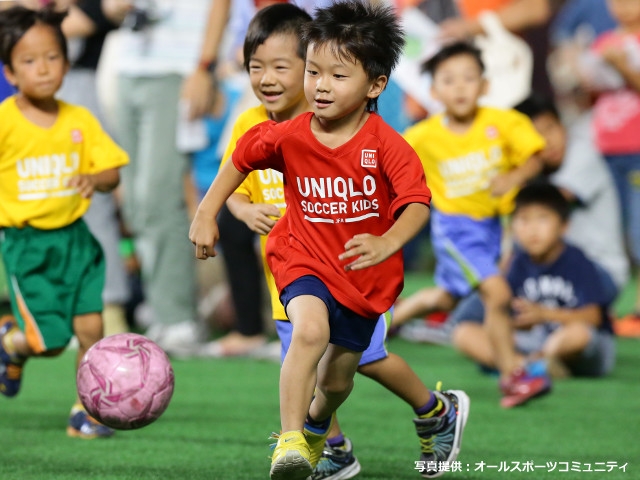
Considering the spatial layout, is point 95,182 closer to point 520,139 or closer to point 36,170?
point 36,170

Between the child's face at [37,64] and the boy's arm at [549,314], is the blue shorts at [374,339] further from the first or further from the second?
the boy's arm at [549,314]

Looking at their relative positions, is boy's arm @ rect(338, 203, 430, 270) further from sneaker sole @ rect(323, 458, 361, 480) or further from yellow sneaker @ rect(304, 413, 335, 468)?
sneaker sole @ rect(323, 458, 361, 480)

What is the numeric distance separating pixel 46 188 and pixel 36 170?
3.7 inches

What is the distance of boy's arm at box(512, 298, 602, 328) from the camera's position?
723 centimetres

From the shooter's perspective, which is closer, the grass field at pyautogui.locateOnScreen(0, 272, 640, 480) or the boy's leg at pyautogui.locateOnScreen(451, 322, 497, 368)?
the grass field at pyautogui.locateOnScreen(0, 272, 640, 480)

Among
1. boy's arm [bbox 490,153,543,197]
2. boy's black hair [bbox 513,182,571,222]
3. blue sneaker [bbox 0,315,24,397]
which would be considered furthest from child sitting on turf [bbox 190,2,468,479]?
boy's black hair [bbox 513,182,571,222]

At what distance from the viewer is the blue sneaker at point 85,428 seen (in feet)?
17.6

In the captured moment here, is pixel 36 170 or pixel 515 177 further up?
pixel 36 170

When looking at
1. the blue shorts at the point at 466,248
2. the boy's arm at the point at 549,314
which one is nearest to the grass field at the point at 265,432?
the boy's arm at the point at 549,314

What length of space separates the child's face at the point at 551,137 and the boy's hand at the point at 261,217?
4.16m

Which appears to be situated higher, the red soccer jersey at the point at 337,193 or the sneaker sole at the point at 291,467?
the red soccer jersey at the point at 337,193

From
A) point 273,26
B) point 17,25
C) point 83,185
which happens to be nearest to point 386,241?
point 273,26

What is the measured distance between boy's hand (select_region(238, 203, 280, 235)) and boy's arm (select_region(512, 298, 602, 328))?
3.11 metres

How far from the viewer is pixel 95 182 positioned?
554 cm
